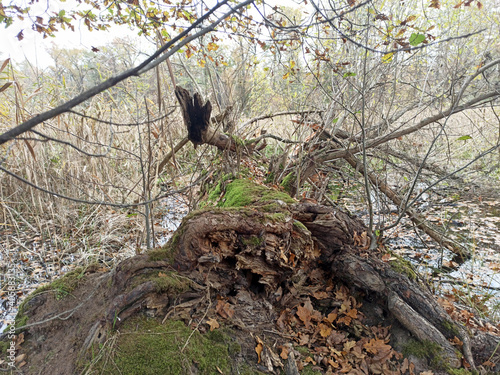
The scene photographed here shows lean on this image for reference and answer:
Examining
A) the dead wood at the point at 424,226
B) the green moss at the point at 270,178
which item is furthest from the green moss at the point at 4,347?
the dead wood at the point at 424,226

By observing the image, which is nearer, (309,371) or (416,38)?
(309,371)

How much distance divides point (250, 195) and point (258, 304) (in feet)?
3.40

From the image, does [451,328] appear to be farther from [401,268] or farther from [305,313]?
[305,313]

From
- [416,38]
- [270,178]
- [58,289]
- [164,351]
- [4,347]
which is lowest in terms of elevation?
[4,347]

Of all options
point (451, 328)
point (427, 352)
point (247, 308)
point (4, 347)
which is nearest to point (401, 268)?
point (451, 328)

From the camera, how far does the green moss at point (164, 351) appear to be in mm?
1643

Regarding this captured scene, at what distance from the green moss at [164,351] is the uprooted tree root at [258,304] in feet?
0.04

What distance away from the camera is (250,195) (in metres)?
2.87

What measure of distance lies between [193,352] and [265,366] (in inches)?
18.9

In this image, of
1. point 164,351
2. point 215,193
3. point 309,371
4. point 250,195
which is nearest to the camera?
point 164,351

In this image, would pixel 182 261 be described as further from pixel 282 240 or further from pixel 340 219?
pixel 340 219

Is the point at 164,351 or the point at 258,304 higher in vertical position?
the point at 258,304

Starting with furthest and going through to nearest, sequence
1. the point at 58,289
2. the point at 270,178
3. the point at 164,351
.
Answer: the point at 270,178 → the point at 58,289 → the point at 164,351

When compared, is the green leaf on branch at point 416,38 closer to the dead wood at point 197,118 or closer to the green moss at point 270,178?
the dead wood at point 197,118
